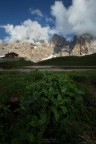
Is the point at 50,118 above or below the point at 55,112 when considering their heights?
below

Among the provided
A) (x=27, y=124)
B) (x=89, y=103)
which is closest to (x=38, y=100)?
(x=27, y=124)

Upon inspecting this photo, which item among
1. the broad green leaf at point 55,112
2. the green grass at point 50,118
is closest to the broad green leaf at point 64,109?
the green grass at point 50,118

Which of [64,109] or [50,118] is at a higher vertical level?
[64,109]

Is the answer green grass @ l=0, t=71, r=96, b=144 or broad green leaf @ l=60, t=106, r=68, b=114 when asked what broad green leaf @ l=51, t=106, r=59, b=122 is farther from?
broad green leaf @ l=60, t=106, r=68, b=114

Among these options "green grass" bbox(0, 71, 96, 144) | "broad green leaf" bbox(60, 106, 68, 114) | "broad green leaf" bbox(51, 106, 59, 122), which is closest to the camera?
"green grass" bbox(0, 71, 96, 144)

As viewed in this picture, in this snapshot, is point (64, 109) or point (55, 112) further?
point (64, 109)

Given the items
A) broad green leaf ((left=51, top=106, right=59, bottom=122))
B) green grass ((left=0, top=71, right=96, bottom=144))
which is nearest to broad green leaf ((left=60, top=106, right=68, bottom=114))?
green grass ((left=0, top=71, right=96, bottom=144))

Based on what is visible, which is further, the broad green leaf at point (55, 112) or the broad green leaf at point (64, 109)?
the broad green leaf at point (64, 109)

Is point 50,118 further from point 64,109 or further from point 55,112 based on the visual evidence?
point 64,109

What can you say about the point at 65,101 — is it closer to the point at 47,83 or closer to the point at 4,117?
the point at 47,83

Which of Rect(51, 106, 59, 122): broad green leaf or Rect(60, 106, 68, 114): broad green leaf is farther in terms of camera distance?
Rect(60, 106, 68, 114): broad green leaf

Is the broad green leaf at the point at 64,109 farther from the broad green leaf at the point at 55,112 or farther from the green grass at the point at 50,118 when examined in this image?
the broad green leaf at the point at 55,112

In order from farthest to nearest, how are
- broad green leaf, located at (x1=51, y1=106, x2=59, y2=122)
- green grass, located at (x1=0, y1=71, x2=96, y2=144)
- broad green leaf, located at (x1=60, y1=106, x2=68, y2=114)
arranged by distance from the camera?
broad green leaf, located at (x1=60, y1=106, x2=68, y2=114), broad green leaf, located at (x1=51, y1=106, x2=59, y2=122), green grass, located at (x1=0, y1=71, x2=96, y2=144)

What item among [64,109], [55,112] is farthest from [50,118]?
[64,109]
